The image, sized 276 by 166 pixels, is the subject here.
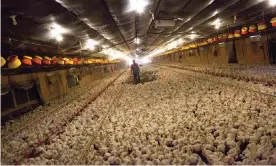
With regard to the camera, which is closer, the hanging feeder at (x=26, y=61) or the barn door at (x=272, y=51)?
the hanging feeder at (x=26, y=61)

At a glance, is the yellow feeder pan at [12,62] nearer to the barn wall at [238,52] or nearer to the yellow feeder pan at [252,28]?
the yellow feeder pan at [252,28]

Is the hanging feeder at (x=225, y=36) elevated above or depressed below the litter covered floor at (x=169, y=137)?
above

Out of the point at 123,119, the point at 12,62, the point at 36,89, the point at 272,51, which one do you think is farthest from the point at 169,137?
the point at 272,51

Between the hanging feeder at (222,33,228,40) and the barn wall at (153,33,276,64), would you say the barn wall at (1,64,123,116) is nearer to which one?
the hanging feeder at (222,33,228,40)

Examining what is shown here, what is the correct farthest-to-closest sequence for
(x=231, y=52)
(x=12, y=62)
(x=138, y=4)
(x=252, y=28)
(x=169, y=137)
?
(x=231, y=52)
(x=252, y=28)
(x=12, y=62)
(x=138, y=4)
(x=169, y=137)

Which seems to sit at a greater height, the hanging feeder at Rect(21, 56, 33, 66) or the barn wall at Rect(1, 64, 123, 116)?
the hanging feeder at Rect(21, 56, 33, 66)

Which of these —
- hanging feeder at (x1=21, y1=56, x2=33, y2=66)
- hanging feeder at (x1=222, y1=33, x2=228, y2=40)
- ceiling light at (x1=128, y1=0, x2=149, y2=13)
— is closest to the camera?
ceiling light at (x1=128, y1=0, x2=149, y2=13)

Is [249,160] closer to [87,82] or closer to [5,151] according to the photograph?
[5,151]

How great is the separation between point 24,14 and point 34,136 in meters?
3.25

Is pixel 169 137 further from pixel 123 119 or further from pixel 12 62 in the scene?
pixel 12 62

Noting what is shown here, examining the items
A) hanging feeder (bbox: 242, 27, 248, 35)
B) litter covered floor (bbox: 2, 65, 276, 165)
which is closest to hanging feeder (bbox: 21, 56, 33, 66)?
litter covered floor (bbox: 2, 65, 276, 165)

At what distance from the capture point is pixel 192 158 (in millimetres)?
3328

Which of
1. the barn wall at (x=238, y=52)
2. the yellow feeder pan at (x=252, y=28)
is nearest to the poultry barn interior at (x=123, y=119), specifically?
the yellow feeder pan at (x=252, y=28)

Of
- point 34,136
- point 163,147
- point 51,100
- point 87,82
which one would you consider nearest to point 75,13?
point 34,136
